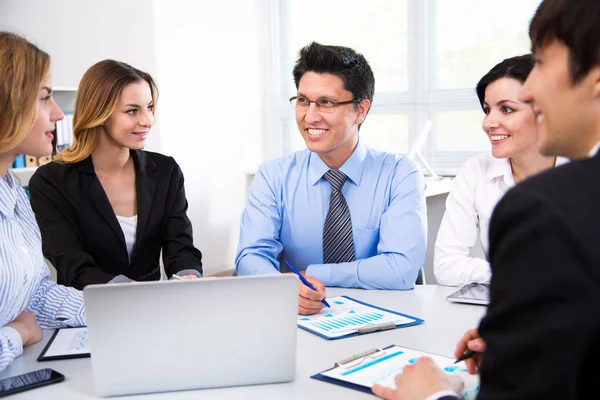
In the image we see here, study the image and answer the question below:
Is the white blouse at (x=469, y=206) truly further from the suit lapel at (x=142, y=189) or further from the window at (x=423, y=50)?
the window at (x=423, y=50)

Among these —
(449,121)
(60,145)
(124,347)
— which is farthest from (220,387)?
(449,121)

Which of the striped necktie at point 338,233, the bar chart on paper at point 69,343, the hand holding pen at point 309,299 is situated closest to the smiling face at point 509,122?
the striped necktie at point 338,233

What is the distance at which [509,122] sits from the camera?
7.22 ft

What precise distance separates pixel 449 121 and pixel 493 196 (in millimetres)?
1893

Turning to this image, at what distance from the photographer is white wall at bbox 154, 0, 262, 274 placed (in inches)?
149

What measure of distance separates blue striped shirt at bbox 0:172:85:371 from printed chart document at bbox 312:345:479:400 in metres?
0.71

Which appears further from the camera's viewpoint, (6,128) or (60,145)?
(60,145)

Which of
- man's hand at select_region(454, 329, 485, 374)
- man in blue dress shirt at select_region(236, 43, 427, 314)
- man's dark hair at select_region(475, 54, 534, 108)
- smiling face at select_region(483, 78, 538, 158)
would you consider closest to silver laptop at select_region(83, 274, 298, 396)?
man's hand at select_region(454, 329, 485, 374)

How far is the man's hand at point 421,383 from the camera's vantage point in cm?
100

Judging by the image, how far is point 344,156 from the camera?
7.81 ft

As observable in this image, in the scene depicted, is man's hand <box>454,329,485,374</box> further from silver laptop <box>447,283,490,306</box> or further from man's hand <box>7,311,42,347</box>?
man's hand <box>7,311,42,347</box>

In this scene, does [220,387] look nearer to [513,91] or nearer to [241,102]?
[513,91]

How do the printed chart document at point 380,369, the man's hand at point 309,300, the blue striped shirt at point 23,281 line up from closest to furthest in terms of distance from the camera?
the printed chart document at point 380,369 → the blue striped shirt at point 23,281 → the man's hand at point 309,300

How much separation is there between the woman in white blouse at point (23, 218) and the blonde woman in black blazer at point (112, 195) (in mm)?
476
